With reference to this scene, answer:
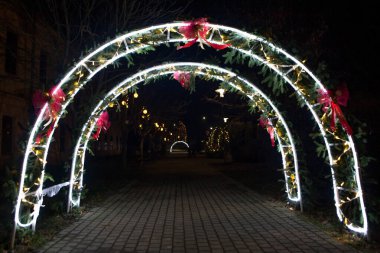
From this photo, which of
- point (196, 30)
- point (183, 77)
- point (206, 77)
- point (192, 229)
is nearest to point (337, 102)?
point (196, 30)

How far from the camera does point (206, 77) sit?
11305 millimetres

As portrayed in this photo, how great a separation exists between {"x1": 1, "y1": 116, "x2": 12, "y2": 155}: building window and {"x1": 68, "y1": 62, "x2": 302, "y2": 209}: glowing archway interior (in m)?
11.1

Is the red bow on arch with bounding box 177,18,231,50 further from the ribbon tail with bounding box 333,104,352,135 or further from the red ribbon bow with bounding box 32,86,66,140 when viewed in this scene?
the ribbon tail with bounding box 333,104,352,135

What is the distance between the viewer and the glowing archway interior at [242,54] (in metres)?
A: 7.31

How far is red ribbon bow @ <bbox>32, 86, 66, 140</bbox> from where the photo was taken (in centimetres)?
726

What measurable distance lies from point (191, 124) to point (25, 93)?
7102 cm

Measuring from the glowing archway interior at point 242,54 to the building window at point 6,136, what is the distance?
1388 centimetres

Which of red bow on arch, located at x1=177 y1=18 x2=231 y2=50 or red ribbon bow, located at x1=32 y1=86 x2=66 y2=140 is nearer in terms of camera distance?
red ribbon bow, located at x1=32 y1=86 x2=66 y2=140

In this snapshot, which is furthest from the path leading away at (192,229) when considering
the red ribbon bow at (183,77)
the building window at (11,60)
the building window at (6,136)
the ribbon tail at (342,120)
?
the building window at (11,60)

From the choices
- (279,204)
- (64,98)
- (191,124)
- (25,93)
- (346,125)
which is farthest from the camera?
(191,124)

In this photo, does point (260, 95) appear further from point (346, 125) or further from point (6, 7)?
point (6, 7)

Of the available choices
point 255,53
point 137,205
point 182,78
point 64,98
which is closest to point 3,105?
point 137,205

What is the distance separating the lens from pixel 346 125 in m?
7.25

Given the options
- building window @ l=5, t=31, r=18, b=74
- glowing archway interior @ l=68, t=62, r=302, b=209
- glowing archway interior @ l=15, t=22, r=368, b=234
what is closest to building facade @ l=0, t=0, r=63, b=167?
building window @ l=5, t=31, r=18, b=74
